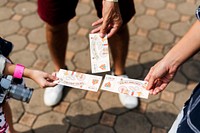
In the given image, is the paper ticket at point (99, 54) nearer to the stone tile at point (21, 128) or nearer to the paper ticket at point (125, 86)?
the paper ticket at point (125, 86)

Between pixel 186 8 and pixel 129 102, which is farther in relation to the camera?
pixel 186 8

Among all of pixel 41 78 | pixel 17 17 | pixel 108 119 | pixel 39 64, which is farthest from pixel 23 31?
pixel 41 78

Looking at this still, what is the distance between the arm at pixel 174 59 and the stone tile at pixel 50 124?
41.0 inches

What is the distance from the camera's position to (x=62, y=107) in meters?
2.51

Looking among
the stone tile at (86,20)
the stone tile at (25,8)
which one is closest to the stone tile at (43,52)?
the stone tile at (86,20)

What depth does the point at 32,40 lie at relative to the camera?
3131 mm

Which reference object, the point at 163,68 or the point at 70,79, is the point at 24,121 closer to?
the point at 70,79

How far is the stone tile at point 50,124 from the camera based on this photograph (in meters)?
2.35

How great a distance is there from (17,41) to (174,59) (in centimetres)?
216

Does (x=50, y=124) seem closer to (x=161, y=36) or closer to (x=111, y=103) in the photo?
(x=111, y=103)

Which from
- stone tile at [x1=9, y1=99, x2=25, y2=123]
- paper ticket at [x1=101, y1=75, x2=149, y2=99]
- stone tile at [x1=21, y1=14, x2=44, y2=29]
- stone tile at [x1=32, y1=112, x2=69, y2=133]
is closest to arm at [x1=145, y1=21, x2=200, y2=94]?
paper ticket at [x1=101, y1=75, x2=149, y2=99]

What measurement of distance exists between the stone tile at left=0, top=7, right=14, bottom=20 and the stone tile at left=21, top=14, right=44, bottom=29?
22 cm

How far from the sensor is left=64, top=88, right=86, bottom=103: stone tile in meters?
2.57

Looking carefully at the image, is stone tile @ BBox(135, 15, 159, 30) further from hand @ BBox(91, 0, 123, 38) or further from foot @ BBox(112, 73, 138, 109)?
hand @ BBox(91, 0, 123, 38)
